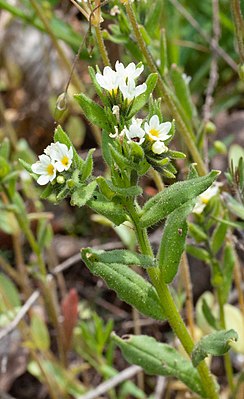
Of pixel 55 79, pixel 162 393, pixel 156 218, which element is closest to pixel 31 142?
pixel 55 79

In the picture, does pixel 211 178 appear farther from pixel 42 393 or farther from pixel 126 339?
pixel 42 393

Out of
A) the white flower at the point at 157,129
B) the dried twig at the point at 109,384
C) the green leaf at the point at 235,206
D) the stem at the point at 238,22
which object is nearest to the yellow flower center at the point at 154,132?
the white flower at the point at 157,129

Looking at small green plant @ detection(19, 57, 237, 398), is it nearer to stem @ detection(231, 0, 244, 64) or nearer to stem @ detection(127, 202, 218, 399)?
stem @ detection(127, 202, 218, 399)

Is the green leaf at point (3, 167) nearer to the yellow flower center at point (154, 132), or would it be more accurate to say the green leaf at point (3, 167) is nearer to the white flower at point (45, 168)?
the white flower at point (45, 168)

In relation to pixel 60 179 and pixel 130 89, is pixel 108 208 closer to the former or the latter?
pixel 60 179

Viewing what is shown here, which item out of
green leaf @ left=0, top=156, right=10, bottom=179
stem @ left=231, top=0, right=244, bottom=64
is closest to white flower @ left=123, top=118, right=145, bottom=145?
stem @ left=231, top=0, right=244, bottom=64

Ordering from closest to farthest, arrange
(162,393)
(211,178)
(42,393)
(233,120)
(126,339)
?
(211,178) → (126,339) → (162,393) → (42,393) → (233,120)

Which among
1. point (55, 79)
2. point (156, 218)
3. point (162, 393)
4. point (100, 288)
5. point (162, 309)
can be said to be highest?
point (55, 79)

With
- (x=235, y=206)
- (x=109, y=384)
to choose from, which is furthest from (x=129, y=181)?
(x=109, y=384)
